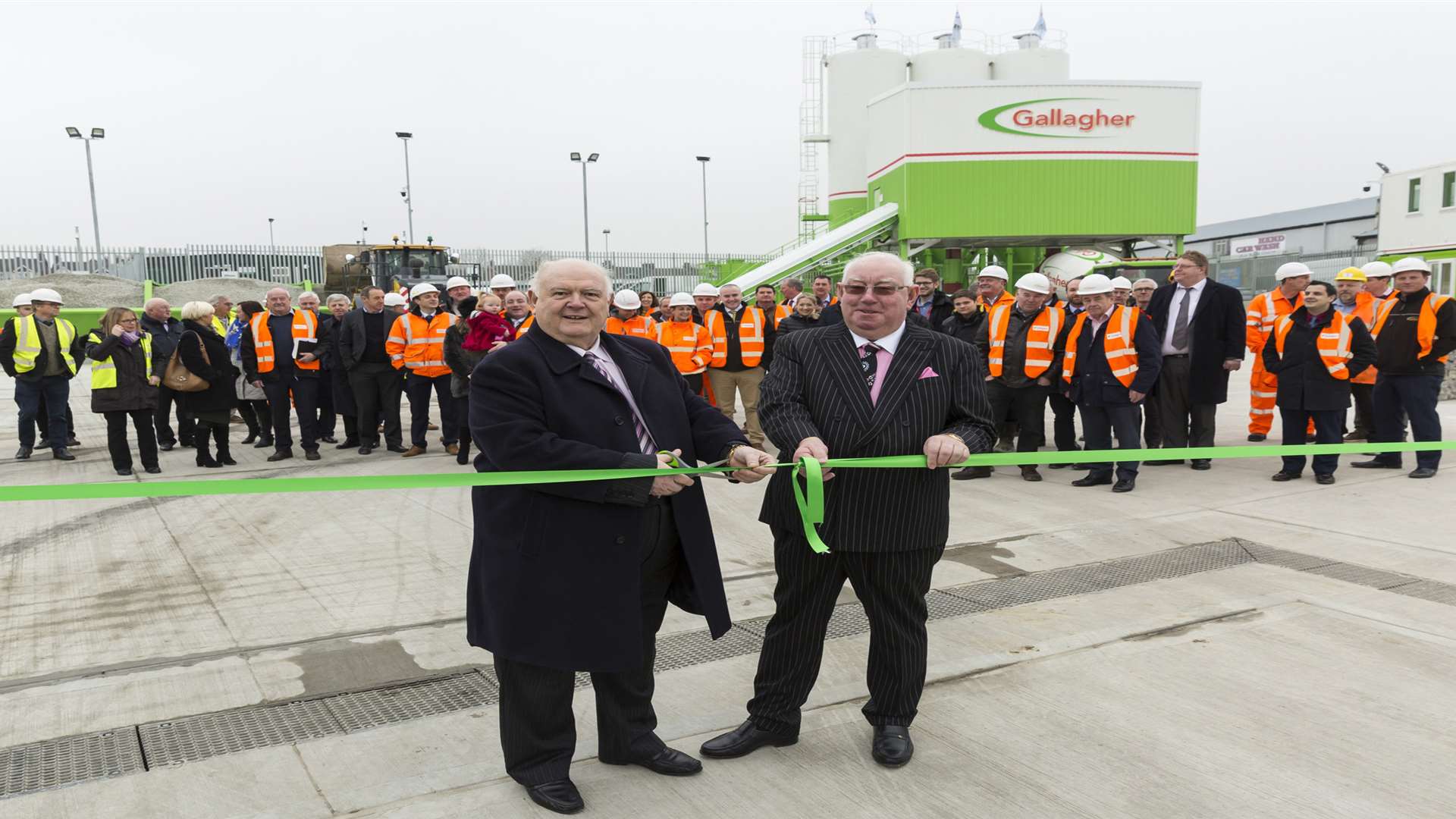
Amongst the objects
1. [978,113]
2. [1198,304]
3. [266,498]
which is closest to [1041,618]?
[1198,304]

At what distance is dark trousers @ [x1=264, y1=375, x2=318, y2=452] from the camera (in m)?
9.63

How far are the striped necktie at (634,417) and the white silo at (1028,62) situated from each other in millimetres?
37247

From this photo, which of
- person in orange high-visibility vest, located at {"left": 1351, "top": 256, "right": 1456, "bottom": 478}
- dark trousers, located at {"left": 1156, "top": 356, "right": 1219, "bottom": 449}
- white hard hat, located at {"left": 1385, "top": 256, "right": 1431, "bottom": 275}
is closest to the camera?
person in orange high-visibility vest, located at {"left": 1351, "top": 256, "right": 1456, "bottom": 478}

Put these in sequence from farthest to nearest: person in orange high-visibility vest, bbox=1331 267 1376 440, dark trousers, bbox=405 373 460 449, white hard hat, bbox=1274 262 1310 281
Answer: dark trousers, bbox=405 373 460 449
person in orange high-visibility vest, bbox=1331 267 1376 440
white hard hat, bbox=1274 262 1310 281

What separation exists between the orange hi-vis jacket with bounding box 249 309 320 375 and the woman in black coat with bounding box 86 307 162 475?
1.00 metres

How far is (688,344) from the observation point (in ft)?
32.2

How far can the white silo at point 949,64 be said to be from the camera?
3475 cm

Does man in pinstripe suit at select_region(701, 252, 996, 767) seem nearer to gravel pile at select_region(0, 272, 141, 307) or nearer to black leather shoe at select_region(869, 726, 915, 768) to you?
black leather shoe at select_region(869, 726, 915, 768)

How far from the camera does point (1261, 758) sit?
9.84 ft

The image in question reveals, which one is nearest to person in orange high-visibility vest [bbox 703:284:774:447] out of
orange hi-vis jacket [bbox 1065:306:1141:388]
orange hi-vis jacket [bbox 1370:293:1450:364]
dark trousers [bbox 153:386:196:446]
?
orange hi-vis jacket [bbox 1065:306:1141:388]

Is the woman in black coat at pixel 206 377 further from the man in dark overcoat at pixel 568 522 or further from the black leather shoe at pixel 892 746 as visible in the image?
the black leather shoe at pixel 892 746

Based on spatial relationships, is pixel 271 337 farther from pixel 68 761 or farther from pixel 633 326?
pixel 68 761

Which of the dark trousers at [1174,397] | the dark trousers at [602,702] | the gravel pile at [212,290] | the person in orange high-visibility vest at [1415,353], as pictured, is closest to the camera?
the dark trousers at [602,702]

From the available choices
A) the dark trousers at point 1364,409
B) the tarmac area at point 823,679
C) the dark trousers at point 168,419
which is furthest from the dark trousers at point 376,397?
the dark trousers at point 1364,409
